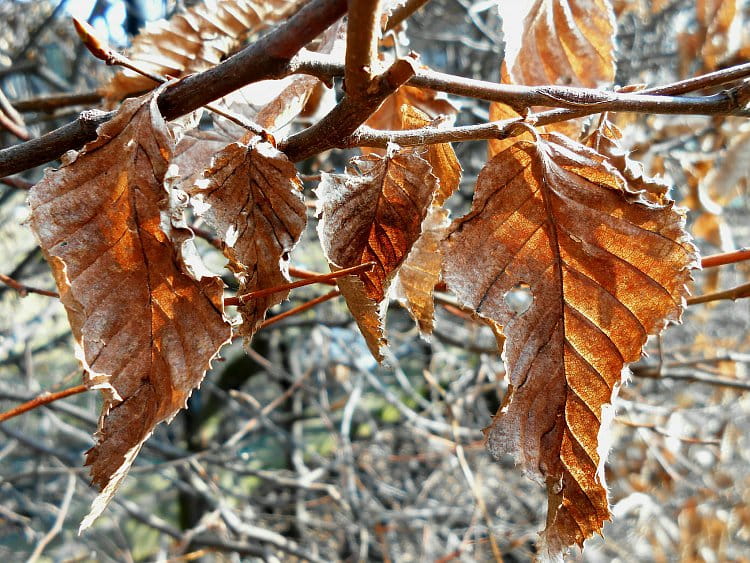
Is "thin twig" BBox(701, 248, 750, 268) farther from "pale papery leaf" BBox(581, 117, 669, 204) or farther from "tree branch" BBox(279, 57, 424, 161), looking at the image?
"tree branch" BBox(279, 57, 424, 161)

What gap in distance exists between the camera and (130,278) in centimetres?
40

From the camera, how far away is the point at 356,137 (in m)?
0.42

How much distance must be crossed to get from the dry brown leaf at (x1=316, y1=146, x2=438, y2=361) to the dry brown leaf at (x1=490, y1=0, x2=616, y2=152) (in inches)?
9.0

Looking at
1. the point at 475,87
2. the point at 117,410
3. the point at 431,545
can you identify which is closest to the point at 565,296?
the point at 475,87

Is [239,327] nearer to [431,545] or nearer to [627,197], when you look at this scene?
[627,197]

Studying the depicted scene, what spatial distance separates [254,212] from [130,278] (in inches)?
3.8

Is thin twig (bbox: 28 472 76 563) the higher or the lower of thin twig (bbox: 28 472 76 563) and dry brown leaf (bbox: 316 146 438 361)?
the lower

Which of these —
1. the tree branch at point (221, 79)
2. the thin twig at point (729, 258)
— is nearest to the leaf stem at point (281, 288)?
the tree branch at point (221, 79)

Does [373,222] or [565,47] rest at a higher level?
[565,47]

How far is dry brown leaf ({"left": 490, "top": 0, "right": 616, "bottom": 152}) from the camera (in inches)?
26.1

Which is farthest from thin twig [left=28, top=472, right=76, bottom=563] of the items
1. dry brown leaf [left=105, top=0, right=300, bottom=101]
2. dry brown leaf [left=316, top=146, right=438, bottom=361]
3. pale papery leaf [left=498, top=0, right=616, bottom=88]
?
pale papery leaf [left=498, top=0, right=616, bottom=88]

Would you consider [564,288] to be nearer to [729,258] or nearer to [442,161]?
[442,161]

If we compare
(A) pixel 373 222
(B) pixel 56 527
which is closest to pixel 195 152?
(A) pixel 373 222

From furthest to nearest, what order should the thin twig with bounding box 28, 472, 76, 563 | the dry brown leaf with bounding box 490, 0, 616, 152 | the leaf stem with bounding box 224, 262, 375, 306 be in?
the thin twig with bounding box 28, 472, 76, 563
the dry brown leaf with bounding box 490, 0, 616, 152
the leaf stem with bounding box 224, 262, 375, 306
